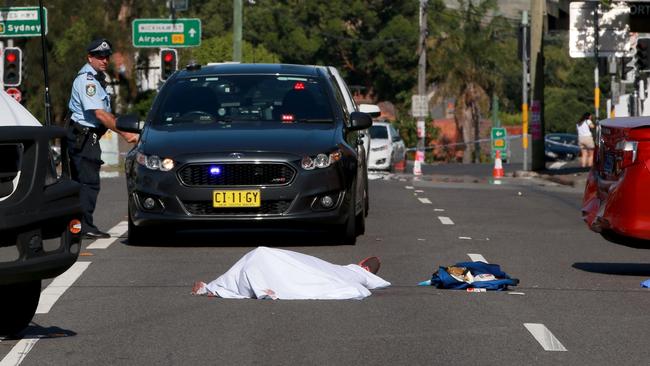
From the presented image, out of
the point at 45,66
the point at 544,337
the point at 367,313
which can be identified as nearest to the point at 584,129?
the point at 45,66

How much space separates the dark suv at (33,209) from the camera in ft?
26.8

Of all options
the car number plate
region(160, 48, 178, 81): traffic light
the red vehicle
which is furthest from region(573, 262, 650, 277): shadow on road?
region(160, 48, 178, 81): traffic light

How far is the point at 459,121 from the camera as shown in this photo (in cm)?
8231

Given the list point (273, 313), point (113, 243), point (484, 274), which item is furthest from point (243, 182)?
point (273, 313)

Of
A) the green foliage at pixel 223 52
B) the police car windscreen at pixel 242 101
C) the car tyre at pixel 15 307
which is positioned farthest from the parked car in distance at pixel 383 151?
the car tyre at pixel 15 307

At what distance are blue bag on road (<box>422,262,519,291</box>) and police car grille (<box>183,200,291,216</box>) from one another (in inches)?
111

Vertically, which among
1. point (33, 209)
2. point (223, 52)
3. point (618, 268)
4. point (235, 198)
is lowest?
point (618, 268)

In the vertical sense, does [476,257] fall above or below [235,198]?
below

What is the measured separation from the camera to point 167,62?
136 ft

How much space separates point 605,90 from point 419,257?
3540 inches

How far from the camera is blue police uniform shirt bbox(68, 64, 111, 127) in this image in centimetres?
1565

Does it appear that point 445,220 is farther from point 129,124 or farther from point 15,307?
point 15,307

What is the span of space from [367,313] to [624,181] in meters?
2.91

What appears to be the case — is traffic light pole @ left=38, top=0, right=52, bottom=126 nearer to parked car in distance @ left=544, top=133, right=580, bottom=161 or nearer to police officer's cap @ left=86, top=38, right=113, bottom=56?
police officer's cap @ left=86, top=38, right=113, bottom=56
